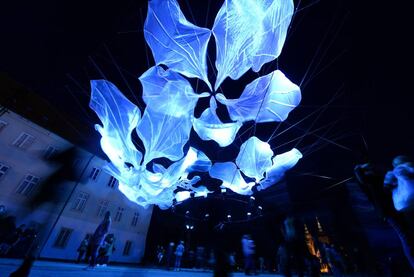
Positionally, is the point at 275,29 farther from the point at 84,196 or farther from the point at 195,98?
the point at 84,196

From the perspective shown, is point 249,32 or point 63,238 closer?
point 249,32

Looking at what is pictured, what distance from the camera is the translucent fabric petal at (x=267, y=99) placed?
18.5 ft

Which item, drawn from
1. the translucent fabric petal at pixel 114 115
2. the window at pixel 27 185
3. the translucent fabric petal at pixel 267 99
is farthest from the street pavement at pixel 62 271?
the window at pixel 27 185

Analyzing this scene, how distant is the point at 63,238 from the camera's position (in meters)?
15.8

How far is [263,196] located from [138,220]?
44.4 ft

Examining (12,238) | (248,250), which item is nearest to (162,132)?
(248,250)

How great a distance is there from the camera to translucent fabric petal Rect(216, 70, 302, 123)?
5645 millimetres

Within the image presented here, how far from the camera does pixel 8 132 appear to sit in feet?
48.2

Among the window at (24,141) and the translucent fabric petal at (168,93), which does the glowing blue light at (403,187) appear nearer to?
the translucent fabric petal at (168,93)

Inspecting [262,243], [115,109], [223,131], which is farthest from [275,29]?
[262,243]

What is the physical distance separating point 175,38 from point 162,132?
270 cm

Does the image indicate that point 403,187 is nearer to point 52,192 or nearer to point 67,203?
point 52,192

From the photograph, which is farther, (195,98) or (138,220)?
(138,220)

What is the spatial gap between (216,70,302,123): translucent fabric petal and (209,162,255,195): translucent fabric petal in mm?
3068
